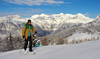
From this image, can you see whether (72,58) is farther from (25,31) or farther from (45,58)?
(25,31)

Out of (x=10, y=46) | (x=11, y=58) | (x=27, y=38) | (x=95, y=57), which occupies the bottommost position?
(x=10, y=46)

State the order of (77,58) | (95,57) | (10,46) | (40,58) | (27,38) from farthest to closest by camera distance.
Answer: (10,46), (27,38), (40,58), (77,58), (95,57)

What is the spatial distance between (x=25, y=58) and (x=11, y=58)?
3.39ft

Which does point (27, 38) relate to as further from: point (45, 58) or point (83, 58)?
point (83, 58)

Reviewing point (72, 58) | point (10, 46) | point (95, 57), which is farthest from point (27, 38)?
point (10, 46)

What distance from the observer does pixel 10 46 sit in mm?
45031

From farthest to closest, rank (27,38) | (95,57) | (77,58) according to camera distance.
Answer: (27,38), (77,58), (95,57)

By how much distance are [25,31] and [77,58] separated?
3984mm

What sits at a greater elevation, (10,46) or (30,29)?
(30,29)

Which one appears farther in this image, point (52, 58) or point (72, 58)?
point (52, 58)

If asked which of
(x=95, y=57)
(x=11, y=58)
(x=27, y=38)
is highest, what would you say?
(x=27, y=38)

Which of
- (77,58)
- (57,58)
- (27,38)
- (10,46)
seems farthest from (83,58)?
(10,46)

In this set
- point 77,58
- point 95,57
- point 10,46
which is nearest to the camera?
point 95,57

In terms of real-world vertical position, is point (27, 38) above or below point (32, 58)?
above
